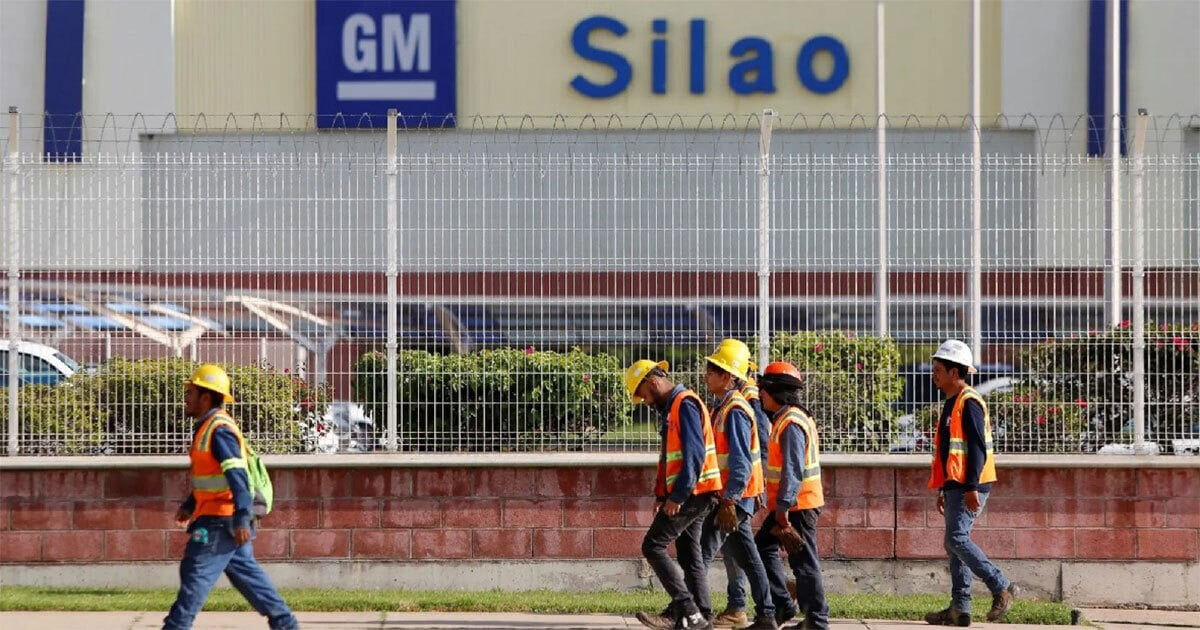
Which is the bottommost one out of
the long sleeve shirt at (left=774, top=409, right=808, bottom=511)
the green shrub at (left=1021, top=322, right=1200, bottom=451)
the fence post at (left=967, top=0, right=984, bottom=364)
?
the long sleeve shirt at (left=774, top=409, right=808, bottom=511)

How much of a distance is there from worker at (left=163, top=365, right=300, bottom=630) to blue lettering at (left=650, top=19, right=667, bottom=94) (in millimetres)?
22074

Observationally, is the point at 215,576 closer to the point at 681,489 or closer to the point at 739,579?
the point at 681,489

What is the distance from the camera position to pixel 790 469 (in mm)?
8523

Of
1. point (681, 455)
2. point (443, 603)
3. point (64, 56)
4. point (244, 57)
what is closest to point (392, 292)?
point (443, 603)

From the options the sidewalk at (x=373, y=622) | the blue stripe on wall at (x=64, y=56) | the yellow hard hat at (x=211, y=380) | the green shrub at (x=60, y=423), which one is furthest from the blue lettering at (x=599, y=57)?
the yellow hard hat at (x=211, y=380)

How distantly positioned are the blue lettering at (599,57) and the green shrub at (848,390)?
1865 centimetres

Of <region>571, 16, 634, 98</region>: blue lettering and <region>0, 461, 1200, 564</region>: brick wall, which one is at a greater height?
<region>571, 16, 634, 98</region>: blue lettering

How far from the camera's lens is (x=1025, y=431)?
36.0 ft

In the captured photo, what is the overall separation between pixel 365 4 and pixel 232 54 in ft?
8.79

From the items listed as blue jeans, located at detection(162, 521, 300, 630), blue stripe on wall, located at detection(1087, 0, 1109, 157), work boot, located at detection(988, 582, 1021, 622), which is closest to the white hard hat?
work boot, located at detection(988, 582, 1021, 622)

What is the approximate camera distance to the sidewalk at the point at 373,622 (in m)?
9.16

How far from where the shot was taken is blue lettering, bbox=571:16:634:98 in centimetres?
2902

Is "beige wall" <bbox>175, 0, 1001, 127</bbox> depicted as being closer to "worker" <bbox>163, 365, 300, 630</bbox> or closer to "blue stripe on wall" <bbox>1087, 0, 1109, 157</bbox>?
"blue stripe on wall" <bbox>1087, 0, 1109, 157</bbox>

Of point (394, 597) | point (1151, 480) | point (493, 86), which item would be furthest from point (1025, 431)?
point (493, 86)
